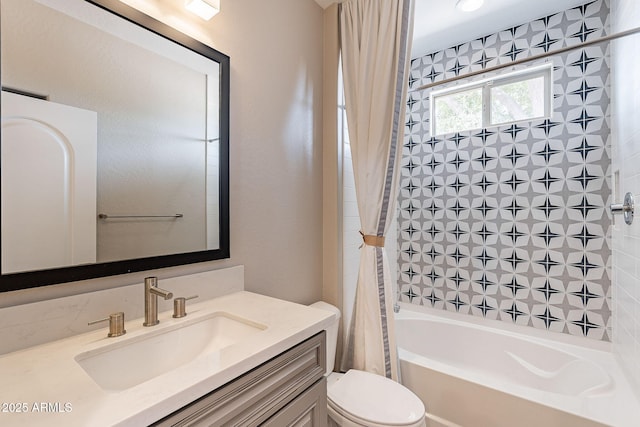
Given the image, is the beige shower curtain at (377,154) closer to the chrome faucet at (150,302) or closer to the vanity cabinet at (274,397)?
the vanity cabinet at (274,397)

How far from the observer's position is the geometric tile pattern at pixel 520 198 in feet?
6.25

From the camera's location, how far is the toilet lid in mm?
1204

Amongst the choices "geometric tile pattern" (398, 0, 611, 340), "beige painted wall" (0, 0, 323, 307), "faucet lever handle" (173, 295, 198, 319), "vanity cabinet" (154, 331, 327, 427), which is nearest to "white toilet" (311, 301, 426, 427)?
"vanity cabinet" (154, 331, 327, 427)

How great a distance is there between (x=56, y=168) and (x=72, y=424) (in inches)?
27.0

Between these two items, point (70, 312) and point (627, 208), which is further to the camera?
point (627, 208)

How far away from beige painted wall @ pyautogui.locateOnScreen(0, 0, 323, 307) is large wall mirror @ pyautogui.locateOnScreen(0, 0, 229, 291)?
0.09m

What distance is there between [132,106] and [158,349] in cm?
82

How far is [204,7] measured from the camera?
3.82ft

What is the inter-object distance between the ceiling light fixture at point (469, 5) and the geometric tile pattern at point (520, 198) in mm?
474

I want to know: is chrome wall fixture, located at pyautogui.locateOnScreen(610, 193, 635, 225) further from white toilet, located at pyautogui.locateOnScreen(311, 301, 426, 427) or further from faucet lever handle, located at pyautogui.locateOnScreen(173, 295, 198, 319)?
faucet lever handle, located at pyautogui.locateOnScreen(173, 295, 198, 319)

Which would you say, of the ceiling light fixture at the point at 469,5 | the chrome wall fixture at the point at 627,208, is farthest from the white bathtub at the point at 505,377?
the ceiling light fixture at the point at 469,5

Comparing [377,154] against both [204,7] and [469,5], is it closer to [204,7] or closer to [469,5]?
[204,7]

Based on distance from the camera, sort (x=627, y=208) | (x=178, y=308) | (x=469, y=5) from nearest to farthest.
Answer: (x=178, y=308) → (x=627, y=208) → (x=469, y=5)

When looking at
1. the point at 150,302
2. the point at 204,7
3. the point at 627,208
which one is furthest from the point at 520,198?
the point at 150,302
